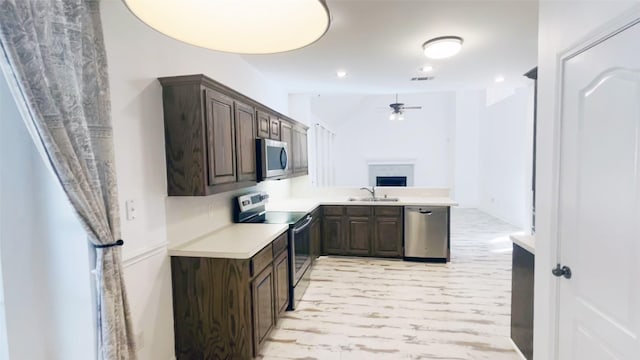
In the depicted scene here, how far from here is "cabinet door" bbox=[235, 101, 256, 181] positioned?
267 centimetres

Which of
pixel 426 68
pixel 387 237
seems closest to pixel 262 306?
pixel 387 237

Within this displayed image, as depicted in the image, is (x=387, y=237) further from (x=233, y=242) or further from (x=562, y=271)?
(x=562, y=271)

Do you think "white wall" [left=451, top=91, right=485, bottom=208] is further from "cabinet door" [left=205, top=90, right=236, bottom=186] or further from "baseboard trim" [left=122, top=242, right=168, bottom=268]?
"baseboard trim" [left=122, top=242, right=168, bottom=268]

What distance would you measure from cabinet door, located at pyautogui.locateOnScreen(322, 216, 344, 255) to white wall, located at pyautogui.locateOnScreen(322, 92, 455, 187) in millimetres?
5475

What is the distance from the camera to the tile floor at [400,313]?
8.11 feet

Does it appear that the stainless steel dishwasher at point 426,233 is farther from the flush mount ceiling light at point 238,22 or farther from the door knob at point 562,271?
the flush mount ceiling light at point 238,22

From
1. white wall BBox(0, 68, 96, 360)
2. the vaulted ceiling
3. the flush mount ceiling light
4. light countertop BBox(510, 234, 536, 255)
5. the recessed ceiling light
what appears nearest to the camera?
the flush mount ceiling light

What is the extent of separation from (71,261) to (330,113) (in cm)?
753

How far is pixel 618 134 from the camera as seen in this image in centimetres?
128

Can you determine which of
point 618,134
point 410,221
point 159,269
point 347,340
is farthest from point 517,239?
point 159,269

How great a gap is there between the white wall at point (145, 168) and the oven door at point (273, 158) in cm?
85

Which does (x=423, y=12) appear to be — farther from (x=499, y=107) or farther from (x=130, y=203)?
(x=499, y=107)

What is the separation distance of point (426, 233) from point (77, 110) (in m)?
4.12

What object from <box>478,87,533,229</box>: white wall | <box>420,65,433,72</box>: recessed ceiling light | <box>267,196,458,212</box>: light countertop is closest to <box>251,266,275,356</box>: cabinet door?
<box>267,196,458,212</box>: light countertop
